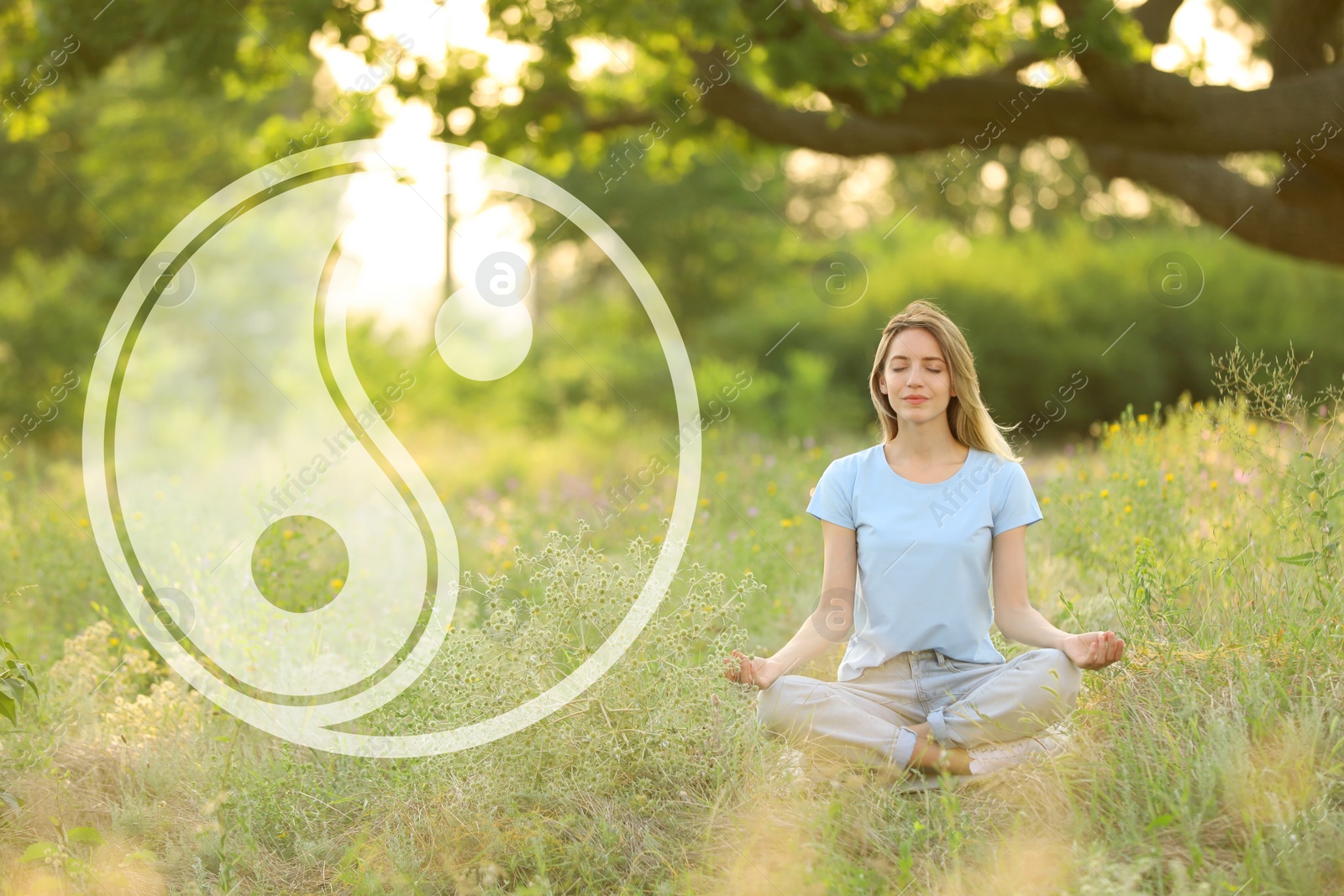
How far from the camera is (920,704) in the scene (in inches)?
133

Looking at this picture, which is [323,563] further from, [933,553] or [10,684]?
[933,553]

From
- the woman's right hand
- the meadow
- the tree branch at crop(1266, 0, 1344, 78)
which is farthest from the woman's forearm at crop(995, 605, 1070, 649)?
the tree branch at crop(1266, 0, 1344, 78)

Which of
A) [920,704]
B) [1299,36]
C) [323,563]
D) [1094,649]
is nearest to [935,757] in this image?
[920,704]

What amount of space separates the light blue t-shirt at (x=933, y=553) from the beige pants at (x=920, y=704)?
0.07 metres

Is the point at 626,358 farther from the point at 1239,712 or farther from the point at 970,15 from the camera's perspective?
the point at 1239,712

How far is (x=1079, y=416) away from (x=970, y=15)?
27.1ft

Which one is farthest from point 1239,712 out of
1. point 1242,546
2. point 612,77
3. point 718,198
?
point 718,198

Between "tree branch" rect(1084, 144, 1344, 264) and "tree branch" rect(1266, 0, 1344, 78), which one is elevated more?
"tree branch" rect(1266, 0, 1344, 78)

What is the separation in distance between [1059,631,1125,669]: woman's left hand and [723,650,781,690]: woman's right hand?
866 millimetres

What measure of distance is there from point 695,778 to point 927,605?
0.91m

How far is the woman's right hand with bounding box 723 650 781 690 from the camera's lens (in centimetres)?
322

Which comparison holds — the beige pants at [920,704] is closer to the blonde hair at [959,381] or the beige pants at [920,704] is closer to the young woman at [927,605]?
the young woman at [927,605]

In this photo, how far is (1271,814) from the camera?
8.55 ft

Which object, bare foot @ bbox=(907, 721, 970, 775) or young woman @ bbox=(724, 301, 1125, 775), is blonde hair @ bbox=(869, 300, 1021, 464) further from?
bare foot @ bbox=(907, 721, 970, 775)
